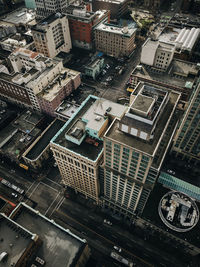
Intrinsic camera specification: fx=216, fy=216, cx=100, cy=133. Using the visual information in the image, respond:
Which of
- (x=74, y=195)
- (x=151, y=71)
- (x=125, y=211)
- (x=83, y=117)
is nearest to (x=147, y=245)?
(x=125, y=211)

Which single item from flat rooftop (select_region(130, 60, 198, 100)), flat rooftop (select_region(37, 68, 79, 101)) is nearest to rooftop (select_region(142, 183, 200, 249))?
flat rooftop (select_region(130, 60, 198, 100))

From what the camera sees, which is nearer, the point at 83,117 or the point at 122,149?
the point at 122,149

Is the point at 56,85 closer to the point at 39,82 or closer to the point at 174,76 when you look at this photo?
the point at 39,82

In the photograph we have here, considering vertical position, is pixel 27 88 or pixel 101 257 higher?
pixel 27 88

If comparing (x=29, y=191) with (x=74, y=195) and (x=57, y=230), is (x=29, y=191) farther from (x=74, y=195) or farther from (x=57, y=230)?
(x=57, y=230)

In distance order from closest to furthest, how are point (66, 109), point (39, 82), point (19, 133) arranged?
point (19, 133)
point (66, 109)
point (39, 82)

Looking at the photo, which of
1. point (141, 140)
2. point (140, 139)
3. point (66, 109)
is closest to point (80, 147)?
point (140, 139)
